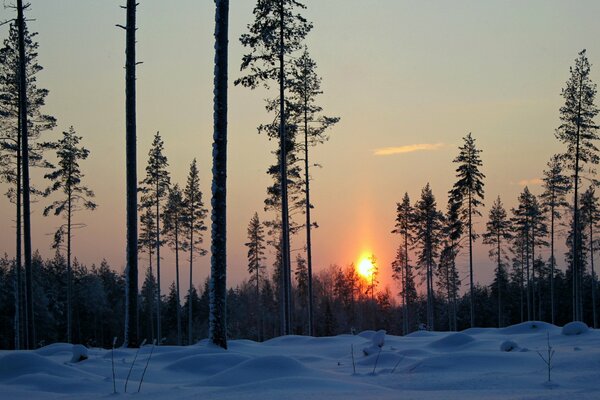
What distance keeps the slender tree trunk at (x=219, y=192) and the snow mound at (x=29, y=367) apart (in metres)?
4.14

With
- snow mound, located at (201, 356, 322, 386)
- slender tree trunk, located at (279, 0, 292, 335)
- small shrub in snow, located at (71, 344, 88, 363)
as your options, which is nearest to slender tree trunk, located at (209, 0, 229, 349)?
small shrub in snow, located at (71, 344, 88, 363)

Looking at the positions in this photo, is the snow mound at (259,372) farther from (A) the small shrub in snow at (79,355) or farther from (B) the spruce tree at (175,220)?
(B) the spruce tree at (175,220)

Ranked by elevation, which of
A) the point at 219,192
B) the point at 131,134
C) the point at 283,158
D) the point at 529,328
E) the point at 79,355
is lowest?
the point at 529,328

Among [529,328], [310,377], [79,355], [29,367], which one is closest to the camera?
[310,377]

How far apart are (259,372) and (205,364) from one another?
1.45 meters

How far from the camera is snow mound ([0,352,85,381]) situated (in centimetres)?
634

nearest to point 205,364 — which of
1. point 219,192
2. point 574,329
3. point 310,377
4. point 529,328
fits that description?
point 310,377

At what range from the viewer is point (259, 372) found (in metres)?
6.28

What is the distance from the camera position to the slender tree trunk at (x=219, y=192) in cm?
1061

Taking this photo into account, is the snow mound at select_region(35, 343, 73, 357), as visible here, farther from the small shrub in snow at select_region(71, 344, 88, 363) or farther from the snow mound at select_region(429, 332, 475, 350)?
the snow mound at select_region(429, 332, 475, 350)

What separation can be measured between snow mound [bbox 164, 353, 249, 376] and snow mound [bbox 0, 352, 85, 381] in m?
1.35

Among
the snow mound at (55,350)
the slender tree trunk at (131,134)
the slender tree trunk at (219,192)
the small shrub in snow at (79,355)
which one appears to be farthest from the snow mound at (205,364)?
the slender tree trunk at (131,134)

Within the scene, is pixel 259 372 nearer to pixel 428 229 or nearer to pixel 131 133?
pixel 131 133

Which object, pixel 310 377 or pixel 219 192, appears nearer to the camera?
pixel 310 377
